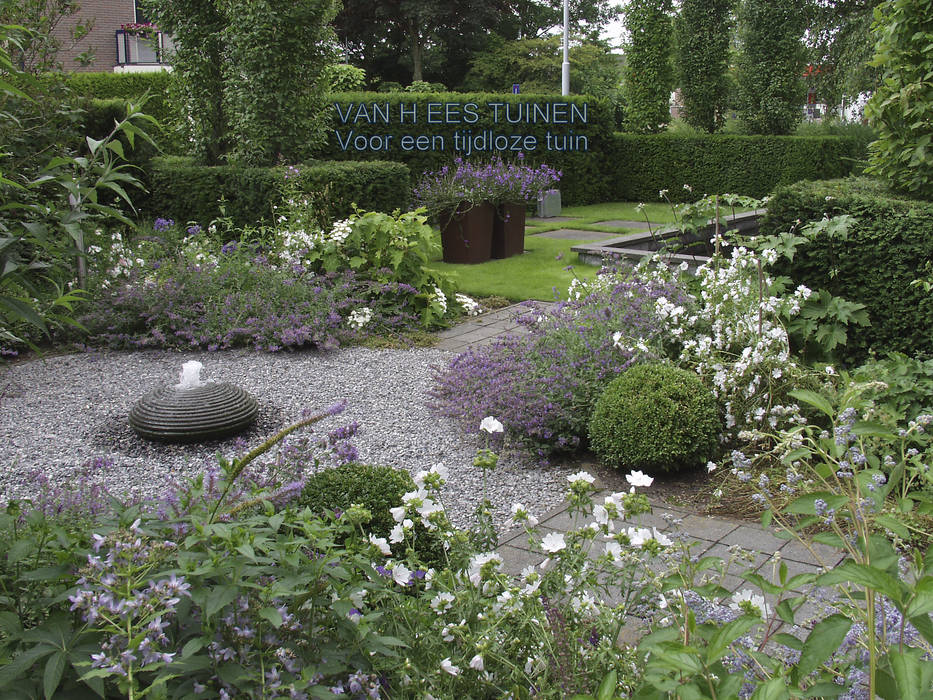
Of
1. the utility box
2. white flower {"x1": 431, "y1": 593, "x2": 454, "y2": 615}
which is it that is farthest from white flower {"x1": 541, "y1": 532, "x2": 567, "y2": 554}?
the utility box

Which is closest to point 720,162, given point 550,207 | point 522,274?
point 550,207

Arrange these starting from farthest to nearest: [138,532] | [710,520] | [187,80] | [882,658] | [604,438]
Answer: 1. [187,80]
2. [604,438]
3. [710,520]
4. [138,532]
5. [882,658]

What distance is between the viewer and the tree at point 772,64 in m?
15.6

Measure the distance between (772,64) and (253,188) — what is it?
11454 millimetres

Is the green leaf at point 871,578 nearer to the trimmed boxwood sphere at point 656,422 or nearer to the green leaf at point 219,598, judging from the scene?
the green leaf at point 219,598

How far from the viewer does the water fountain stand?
441 centimetres

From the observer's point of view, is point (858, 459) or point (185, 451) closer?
point (858, 459)

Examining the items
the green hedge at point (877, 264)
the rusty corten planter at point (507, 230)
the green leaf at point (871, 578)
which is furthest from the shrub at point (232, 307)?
the green leaf at point (871, 578)

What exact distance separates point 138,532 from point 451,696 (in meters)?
0.71

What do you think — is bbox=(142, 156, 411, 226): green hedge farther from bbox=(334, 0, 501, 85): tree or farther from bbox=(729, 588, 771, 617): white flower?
bbox=(334, 0, 501, 85): tree

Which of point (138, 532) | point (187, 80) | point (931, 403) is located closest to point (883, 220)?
point (931, 403)

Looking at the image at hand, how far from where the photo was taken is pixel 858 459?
198 cm

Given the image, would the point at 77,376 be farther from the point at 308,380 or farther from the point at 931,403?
the point at 931,403

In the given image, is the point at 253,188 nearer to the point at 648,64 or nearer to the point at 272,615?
the point at 272,615
